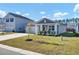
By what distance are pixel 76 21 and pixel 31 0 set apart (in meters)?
0.89

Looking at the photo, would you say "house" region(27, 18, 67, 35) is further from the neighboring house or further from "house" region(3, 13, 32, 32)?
"house" region(3, 13, 32, 32)

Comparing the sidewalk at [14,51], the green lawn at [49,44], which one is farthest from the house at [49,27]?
the sidewalk at [14,51]

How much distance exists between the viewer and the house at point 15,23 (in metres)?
6.55

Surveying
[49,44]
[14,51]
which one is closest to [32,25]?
[49,44]

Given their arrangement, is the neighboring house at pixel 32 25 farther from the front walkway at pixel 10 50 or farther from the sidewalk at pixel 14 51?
the sidewalk at pixel 14 51

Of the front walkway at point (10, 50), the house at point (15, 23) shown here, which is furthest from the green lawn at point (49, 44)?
the house at point (15, 23)

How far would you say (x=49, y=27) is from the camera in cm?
661

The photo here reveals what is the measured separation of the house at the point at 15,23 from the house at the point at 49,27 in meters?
0.20

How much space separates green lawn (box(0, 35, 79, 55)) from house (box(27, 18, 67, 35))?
12cm

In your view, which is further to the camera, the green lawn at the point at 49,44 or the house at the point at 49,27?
the house at the point at 49,27

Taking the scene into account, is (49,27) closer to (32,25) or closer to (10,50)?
(32,25)

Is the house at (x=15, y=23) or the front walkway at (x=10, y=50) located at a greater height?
the house at (x=15, y=23)

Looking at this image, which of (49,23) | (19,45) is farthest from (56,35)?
(19,45)
